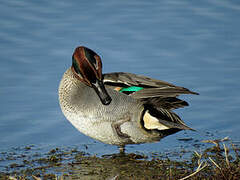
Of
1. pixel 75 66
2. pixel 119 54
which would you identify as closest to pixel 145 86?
pixel 75 66

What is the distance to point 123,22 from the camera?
9.16 meters

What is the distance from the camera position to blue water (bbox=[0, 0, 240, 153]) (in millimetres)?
6484

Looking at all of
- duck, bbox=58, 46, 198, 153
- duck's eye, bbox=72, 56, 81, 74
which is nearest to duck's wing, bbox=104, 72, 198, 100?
duck, bbox=58, 46, 198, 153

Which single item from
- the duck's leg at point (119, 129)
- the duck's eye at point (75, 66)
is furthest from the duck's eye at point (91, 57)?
the duck's leg at point (119, 129)

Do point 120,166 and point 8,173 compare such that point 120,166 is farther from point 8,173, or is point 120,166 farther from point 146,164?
point 8,173

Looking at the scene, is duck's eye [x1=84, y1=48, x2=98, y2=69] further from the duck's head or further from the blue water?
the blue water

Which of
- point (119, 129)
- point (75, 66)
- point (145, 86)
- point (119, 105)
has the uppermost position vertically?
point (75, 66)

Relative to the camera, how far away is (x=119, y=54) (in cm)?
815

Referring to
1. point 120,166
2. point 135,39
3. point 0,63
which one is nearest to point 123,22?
point 135,39

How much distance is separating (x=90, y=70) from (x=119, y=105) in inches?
18.8

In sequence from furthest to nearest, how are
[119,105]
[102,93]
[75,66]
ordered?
[75,66] < [119,105] < [102,93]

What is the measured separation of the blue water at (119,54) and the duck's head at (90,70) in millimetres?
872

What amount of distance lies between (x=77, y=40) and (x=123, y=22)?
1.06 metres

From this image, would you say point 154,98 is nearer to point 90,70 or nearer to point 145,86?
point 145,86
